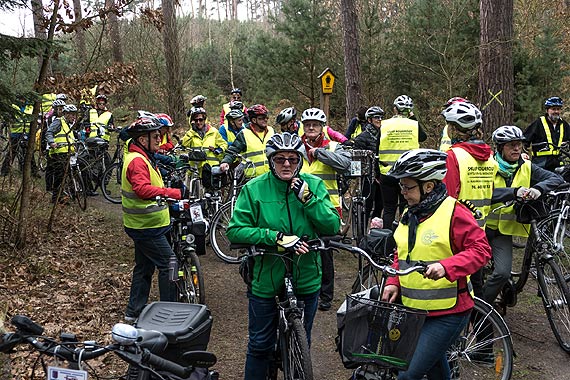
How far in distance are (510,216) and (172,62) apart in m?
14.8

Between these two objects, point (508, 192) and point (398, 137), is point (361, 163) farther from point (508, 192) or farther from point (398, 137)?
point (508, 192)

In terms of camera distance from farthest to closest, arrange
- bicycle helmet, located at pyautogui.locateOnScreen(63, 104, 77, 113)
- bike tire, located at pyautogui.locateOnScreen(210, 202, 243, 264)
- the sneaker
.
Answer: bicycle helmet, located at pyautogui.locateOnScreen(63, 104, 77, 113), bike tire, located at pyautogui.locateOnScreen(210, 202, 243, 264), the sneaker

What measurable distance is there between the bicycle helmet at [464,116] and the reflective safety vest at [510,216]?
4.11 ft

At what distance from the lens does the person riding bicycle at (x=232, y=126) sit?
1030 centimetres

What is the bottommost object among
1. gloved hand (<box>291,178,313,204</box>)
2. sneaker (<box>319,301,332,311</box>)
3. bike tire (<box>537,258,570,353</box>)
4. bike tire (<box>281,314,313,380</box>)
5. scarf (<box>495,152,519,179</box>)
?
sneaker (<box>319,301,332,311</box>)

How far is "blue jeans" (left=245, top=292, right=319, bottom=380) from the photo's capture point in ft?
14.4

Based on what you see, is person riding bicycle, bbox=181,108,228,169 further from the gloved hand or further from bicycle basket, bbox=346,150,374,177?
the gloved hand

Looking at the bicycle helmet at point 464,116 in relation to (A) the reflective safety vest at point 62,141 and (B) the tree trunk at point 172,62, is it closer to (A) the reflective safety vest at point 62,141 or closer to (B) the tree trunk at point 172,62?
(A) the reflective safety vest at point 62,141

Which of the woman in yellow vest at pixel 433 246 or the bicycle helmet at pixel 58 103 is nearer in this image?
the woman in yellow vest at pixel 433 246

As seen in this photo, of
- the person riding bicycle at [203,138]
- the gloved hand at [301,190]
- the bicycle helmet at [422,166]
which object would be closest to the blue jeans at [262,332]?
the gloved hand at [301,190]

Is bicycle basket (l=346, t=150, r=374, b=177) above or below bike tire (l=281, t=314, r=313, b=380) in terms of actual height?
above

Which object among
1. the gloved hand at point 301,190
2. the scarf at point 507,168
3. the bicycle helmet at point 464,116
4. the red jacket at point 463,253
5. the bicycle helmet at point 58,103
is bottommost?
the red jacket at point 463,253

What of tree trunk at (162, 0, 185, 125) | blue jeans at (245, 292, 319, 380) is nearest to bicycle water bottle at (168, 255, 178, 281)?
blue jeans at (245, 292, 319, 380)

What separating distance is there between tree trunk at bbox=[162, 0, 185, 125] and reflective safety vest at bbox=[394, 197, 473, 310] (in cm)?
1568
